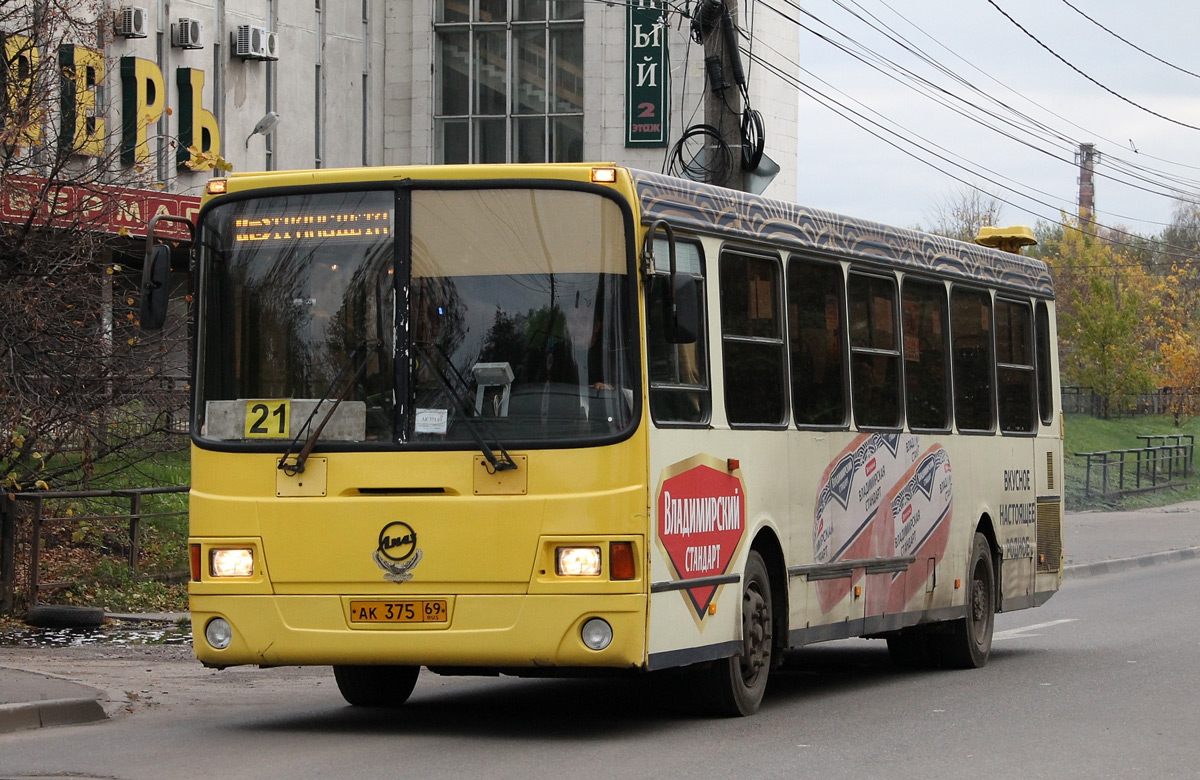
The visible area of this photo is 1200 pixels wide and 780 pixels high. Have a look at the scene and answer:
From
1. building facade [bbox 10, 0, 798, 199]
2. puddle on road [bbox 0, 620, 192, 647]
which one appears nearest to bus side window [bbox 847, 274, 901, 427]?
puddle on road [bbox 0, 620, 192, 647]

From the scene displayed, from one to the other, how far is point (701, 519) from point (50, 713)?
377 cm

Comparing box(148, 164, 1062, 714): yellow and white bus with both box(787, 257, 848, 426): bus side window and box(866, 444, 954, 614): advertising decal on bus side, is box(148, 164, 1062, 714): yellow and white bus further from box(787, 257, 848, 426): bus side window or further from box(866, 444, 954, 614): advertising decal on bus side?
box(866, 444, 954, 614): advertising decal on bus side

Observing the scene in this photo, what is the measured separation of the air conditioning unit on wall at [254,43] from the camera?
123 ft

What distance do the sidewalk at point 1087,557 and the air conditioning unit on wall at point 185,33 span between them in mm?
18676

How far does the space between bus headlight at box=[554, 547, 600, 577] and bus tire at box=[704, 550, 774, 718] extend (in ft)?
4.72

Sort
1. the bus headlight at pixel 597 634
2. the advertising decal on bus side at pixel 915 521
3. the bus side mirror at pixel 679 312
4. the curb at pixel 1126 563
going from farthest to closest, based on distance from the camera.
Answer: the curb at pixel 1126 563, the advertising decal on bus side at pixel 915 521, the bus side mirror at pixel 679 312, the bus headlight at pixel 597 634

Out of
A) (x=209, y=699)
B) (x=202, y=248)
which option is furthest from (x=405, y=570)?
(x=209, y=699)

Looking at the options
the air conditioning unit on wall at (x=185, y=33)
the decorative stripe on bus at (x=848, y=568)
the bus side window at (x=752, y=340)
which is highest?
the air conditioning unit on wall at (x=185, y=33)

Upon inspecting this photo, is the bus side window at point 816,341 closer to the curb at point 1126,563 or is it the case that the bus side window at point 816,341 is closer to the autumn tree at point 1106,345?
the curb at point 1126,563

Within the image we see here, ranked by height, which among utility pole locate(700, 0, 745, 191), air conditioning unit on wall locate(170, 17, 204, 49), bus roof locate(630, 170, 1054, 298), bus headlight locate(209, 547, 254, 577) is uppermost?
air conditioning unit on wall locate(170, 17, 204, 49)

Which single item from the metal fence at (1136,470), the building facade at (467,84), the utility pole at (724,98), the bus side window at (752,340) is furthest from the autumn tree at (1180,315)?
the bus side window at (752,340)

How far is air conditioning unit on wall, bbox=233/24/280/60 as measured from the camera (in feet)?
123

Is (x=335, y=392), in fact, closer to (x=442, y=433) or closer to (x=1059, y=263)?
(x=442, y=433)

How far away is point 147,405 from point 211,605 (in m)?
8.83
